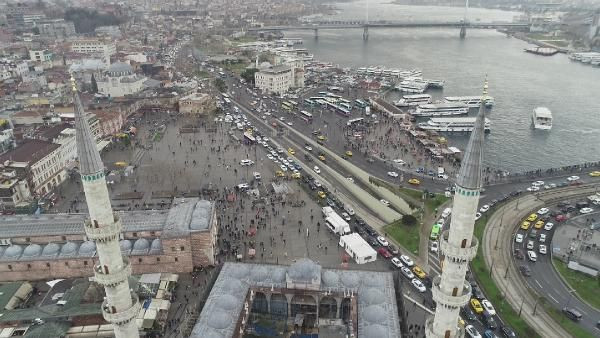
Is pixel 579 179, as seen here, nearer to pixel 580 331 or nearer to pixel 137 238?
Result: pixel 580 331

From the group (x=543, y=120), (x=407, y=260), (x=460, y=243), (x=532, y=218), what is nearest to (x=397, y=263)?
(x=407, y=260)

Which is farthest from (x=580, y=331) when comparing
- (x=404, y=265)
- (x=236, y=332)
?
(x=236, y=332)

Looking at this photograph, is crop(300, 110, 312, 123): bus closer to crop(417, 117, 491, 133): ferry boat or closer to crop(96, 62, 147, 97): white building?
crop(417, 117, 491, 133): ferry boat

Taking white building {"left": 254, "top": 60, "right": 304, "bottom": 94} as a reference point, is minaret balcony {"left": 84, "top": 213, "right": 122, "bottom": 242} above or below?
above

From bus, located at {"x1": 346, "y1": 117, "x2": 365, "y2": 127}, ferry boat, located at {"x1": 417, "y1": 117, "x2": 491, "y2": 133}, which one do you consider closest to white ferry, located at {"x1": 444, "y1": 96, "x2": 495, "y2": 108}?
ferry boat, located at {"x1": 417, "y1": 117, "x2": 491, "y2": 133}

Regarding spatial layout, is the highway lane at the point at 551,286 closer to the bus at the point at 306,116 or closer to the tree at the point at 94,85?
the bus at the point at 306,116

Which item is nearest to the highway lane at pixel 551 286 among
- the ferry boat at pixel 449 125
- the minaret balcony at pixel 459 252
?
the minaret balcony at pixel 459 252
